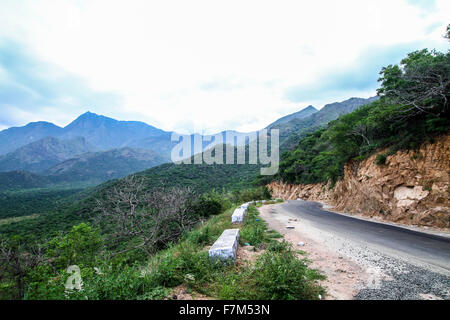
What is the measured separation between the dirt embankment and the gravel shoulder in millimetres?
5037

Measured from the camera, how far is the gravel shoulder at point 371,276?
3.06 metres

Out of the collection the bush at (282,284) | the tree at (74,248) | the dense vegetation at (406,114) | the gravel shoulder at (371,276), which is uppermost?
the dense vegetation at (406,114)

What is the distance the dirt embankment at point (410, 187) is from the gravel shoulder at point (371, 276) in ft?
16.5

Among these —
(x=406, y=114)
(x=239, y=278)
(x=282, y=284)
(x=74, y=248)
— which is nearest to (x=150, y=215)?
(x=74, y=248)

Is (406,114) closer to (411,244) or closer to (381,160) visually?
(381,160)

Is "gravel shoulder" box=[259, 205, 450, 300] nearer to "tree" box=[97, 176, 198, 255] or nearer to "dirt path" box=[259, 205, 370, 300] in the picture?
"dirt path" box=[259, 205, 370, 300]

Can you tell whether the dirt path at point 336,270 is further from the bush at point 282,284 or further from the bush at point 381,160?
the bush at point 381,160

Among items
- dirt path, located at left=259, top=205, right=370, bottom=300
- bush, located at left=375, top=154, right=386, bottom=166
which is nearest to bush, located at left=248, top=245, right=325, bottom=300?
dirt path, located at left=259, top=205, right=370, bottom=300

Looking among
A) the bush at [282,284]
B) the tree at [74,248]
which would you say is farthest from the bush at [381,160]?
the tree at [74,248]

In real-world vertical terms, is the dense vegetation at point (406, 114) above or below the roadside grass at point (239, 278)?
above

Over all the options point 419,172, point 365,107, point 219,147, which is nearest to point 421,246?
point 419,172

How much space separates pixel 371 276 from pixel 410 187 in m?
8.62
